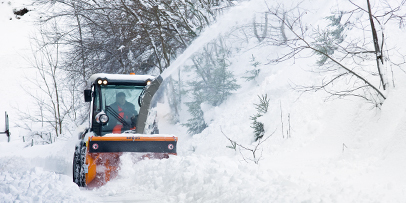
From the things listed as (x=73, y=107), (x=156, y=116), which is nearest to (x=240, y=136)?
(x=156, y=116)

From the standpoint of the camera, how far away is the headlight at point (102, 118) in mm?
6895

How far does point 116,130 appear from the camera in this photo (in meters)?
7.12

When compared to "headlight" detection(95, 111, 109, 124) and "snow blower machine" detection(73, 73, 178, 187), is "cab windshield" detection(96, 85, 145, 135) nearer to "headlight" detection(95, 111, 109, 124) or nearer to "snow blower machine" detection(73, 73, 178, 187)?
"snow blower machine" detection(73, 73, 178, 187)

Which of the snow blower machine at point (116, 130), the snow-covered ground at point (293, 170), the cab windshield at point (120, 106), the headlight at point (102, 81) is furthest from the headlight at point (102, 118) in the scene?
the snow-covered ground at point (293, 170)

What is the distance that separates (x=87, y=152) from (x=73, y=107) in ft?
52.7

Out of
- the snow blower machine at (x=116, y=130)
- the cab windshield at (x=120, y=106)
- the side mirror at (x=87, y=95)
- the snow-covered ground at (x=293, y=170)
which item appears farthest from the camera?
the cab windshield at (x=120, y=106)

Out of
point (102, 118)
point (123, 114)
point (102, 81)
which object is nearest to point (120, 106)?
point (123, 114)

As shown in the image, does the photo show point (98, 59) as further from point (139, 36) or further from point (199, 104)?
point (199, 104)

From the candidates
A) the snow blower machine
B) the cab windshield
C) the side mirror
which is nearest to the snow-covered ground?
the snow blower machine

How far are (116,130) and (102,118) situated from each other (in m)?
0.42

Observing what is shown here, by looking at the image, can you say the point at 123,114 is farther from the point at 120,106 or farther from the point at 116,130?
the point at 116,130

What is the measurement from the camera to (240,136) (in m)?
10.2

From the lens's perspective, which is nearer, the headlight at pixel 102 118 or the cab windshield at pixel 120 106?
the headlight at pixel 102 118

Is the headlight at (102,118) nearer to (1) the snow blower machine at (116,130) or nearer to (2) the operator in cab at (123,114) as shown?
(1) the snow blower machine at (116,130)
